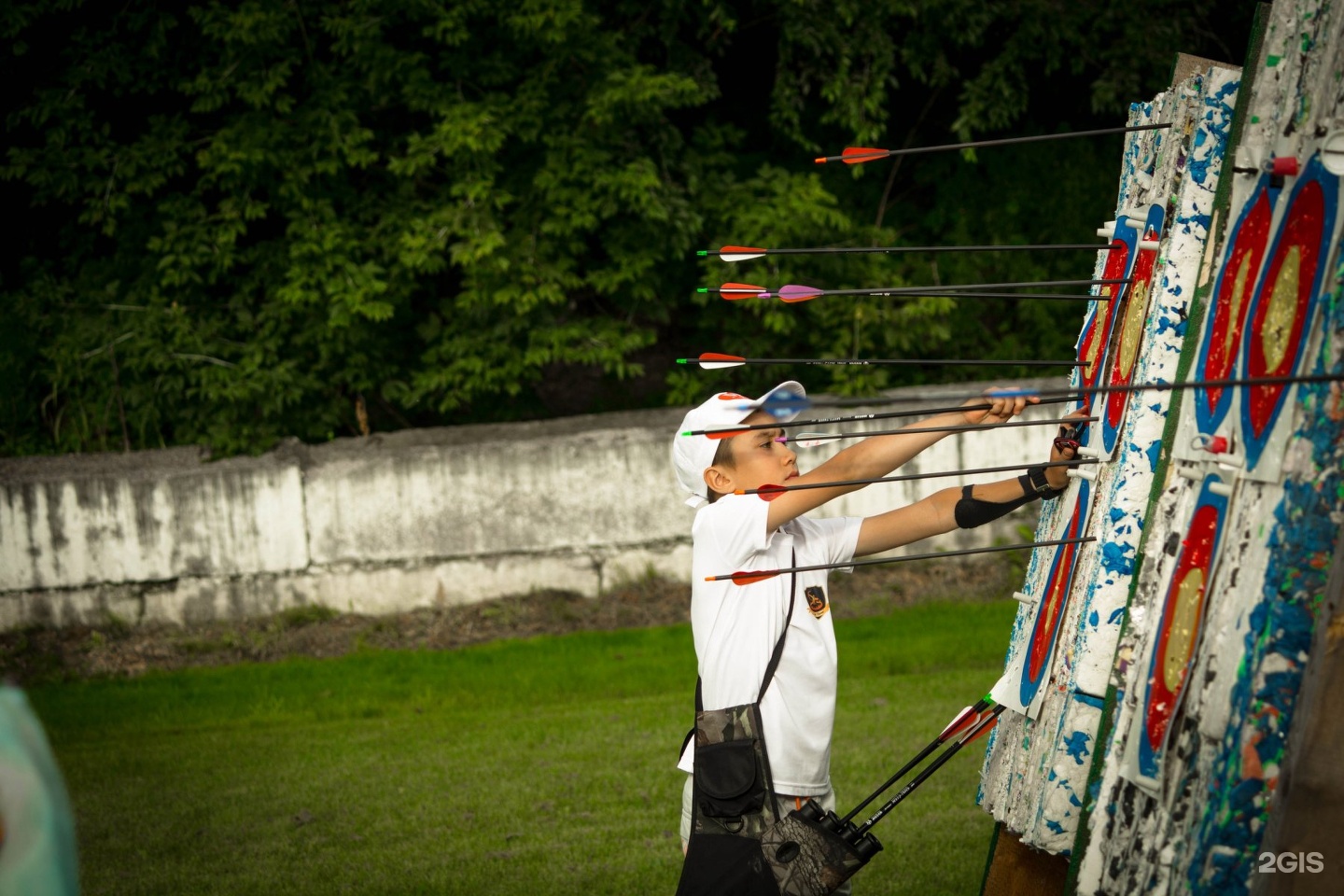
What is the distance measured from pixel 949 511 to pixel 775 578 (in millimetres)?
482

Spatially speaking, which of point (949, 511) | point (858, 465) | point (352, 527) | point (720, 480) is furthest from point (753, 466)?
point (352, 527)

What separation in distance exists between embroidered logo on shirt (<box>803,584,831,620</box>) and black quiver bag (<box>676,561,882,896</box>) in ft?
0.37

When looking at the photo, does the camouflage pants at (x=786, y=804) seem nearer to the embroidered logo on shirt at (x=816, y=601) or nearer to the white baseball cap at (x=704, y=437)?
the embroidered logo on shirt at (x=816, y=601)

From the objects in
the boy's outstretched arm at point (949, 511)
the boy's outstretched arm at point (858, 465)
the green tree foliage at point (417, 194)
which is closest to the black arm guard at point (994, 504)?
the boy's outstretched arm at point (949, 511)

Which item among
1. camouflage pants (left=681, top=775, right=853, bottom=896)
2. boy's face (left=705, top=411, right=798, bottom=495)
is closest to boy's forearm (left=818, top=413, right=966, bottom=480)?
boy's face (left=705, top=411, right=798, bottom=495)

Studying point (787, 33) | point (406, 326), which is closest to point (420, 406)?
point (406, 326)

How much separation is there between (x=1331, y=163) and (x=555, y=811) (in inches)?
155

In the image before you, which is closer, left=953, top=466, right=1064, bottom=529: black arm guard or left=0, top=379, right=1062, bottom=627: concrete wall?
left=953, top=466, right=1064, bottom=529: black arm guard

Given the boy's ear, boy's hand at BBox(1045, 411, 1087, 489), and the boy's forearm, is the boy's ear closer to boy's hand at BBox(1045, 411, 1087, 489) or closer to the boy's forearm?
the boy's forearm

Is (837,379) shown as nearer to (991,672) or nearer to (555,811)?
(991,672)

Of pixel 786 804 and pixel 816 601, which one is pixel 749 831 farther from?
pixel 816 601

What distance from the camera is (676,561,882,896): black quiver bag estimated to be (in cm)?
276

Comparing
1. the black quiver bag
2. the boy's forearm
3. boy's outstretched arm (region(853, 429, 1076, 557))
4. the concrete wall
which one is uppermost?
the boy's forearm

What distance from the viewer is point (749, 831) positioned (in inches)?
111
